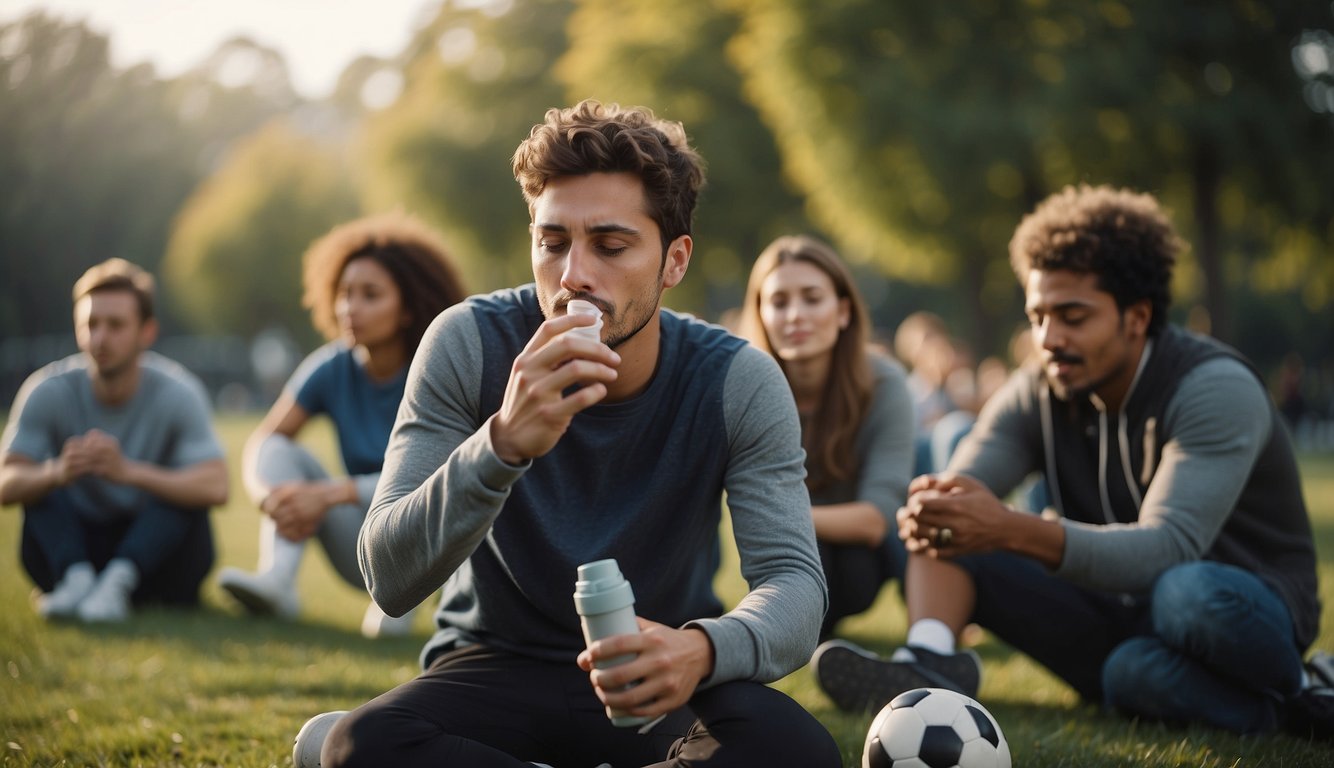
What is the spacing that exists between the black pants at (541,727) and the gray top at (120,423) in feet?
14.3

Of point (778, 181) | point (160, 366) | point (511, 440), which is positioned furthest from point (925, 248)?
point (511, 440)

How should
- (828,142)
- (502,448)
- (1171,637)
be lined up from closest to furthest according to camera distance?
(502,448) < (1171,637) < (828,142)

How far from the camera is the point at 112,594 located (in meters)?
6.74

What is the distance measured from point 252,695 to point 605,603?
301 centimetres

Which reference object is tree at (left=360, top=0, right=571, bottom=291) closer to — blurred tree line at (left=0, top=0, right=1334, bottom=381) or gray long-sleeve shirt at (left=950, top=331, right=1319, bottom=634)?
blurred tree line at (left=0, top=0, right=1334, bottom=381)

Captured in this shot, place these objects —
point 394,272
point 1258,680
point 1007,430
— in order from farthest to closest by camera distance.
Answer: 1. point 394,272
2. point 1007,430
3. point 1258,680

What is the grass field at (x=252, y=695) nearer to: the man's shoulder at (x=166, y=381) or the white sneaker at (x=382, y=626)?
the white sneaker at (x=382, y=626)

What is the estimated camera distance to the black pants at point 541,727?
9.18 ft

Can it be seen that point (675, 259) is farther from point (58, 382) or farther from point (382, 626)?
point (58, 382)

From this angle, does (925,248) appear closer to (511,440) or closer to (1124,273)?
(1124,273)

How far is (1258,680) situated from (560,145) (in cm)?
308

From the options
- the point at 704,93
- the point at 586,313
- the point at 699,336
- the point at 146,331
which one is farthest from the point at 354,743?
the point at 704,93

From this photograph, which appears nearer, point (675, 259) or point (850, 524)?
point (675, 259)

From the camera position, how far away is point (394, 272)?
6379 millimetres
